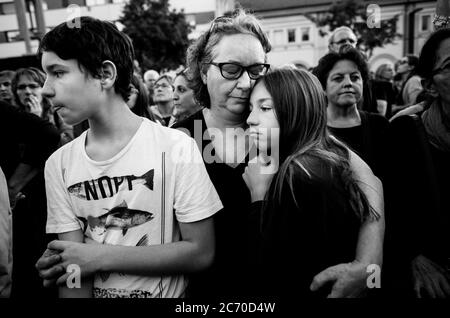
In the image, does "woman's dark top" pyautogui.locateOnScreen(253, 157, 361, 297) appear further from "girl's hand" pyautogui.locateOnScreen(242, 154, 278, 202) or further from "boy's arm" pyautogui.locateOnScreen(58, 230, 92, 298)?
"boy's arm" pyautogui.locateOnScreen(58, 230, 92, 298)

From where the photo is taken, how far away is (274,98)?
1.59m

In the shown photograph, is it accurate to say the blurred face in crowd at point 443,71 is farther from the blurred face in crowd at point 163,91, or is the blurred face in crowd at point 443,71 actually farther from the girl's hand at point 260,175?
the blurred face in crowd at point 163,91

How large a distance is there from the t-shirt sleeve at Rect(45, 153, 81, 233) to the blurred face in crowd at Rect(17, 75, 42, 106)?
2848 millimetres

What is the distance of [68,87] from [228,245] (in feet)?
3.30

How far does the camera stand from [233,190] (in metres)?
1.73

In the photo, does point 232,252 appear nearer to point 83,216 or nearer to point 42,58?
point 83,216

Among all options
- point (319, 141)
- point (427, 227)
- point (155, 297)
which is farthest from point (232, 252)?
point (427, 227)

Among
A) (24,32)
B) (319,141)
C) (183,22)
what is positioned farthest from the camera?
(183,22)

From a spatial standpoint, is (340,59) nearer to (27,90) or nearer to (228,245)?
(228,245)

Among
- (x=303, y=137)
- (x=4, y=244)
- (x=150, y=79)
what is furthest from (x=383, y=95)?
(x=150, y=79)

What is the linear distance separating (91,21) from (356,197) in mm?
1408

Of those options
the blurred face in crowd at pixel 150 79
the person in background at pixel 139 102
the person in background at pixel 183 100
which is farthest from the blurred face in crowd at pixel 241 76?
the blurred face in crowd at pixel 150 79

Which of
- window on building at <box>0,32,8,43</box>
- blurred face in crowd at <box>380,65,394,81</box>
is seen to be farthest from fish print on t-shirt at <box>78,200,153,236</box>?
window on building at <box>0,32,8,43</box>

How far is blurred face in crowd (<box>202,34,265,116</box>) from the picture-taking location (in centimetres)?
177
